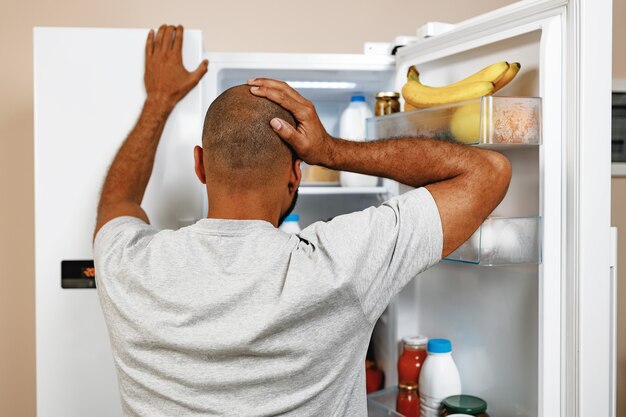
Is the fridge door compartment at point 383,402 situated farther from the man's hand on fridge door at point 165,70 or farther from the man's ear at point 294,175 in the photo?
the man's hand on fridge door at point 165,70

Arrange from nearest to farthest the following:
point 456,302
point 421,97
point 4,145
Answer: point 421,97
point 456,302
point 4,145

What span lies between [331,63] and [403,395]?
828 mm

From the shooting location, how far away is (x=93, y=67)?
1366 millimetres

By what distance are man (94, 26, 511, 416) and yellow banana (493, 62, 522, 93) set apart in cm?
21

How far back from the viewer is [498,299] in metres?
1.29

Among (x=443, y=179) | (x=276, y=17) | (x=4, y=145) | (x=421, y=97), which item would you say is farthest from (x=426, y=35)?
(x=4, y=145)

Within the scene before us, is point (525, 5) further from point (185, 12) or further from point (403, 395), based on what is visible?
point (185, 12)

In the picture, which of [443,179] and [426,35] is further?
[426,35]

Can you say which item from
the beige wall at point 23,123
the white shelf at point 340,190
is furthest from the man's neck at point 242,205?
the beige wall at point 23,123

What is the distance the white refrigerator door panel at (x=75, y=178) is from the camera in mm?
1357

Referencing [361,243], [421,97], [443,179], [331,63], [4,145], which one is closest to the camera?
[361,243]

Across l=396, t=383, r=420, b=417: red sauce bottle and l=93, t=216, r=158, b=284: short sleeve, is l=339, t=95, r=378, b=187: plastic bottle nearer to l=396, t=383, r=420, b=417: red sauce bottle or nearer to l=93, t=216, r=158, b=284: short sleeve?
l=396, t=383, r=420, b=417: red sauce bottle

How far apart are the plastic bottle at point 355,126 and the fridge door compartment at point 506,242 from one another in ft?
1.68

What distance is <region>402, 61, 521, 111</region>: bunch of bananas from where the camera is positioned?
45.4 inches
